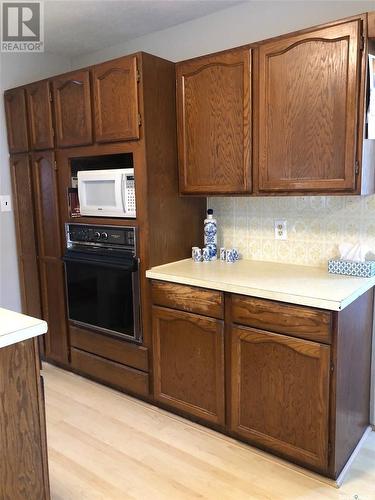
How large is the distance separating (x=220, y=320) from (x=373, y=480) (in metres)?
1.01

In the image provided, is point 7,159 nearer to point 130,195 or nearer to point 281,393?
point 130,195

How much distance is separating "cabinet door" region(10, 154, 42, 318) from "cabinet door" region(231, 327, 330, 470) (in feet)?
5.81

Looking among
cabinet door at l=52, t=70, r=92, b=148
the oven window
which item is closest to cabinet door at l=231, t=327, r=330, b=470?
the oven window

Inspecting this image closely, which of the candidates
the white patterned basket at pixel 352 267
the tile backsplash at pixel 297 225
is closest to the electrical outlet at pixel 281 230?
the tile backsplash at pixel 297 225

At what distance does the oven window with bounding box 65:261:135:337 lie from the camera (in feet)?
8.27

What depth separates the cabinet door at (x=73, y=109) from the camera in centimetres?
254

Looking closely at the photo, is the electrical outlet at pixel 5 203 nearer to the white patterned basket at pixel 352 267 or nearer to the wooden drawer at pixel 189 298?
the wooden drawer at pixel 189 298

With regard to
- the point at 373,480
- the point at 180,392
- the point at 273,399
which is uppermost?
the point at 273,399

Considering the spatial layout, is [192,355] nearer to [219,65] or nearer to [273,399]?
[273,399]

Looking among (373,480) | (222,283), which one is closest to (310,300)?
(222,283)

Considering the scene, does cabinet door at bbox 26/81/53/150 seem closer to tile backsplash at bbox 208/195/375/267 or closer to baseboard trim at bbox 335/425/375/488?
tile backsplash at bbox 208/195/375/267

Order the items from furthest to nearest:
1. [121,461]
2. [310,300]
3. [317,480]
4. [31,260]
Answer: [31,260] → [121,461] → [317,480] → [310,300]

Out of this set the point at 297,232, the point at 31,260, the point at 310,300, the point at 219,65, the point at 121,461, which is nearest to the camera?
the point at 310,300

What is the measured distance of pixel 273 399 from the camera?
1996 mm
